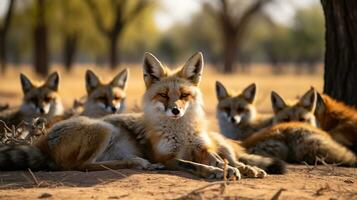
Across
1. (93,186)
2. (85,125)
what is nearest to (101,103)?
(85,125)

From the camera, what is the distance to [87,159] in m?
6.84

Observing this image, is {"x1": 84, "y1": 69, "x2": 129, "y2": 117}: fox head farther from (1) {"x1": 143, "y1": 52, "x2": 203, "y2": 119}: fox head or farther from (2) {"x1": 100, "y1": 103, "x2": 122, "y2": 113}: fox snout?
(1) {"x1": 143, "y1": 52, "x2": 203, "y2": 119}: fox head

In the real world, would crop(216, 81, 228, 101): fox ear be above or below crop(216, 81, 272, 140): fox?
above

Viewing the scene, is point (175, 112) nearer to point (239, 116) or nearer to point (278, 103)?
point (278, 103)

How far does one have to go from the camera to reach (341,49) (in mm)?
10562

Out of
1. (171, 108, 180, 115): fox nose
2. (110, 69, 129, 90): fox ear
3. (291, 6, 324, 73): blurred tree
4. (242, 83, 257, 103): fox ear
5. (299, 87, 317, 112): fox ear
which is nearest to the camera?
(171, 108, 180, 115): fox nose

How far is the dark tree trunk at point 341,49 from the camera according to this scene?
10.3 metres

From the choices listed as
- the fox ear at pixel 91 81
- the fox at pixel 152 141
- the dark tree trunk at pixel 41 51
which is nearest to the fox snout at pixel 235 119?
the fox ear at pixel 91 81

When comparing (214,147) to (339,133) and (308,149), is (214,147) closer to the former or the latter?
(308,149)

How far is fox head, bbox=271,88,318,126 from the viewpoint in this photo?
33.7ft

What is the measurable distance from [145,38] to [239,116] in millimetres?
59078

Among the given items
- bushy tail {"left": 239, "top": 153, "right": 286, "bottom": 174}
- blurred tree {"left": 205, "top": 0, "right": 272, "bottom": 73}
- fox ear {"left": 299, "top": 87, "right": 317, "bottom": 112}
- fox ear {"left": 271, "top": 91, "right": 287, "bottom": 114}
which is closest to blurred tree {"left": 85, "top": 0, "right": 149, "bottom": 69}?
blurred tree {"left": 205, "top": 0, "right": 272, "bottom": 73}

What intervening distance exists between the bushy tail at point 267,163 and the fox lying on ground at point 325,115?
2.33 m

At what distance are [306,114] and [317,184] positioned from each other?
4.29 meters
